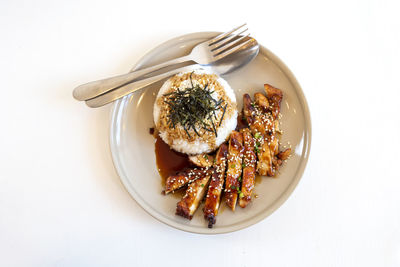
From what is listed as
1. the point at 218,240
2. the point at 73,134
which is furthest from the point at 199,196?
the point at 73,134

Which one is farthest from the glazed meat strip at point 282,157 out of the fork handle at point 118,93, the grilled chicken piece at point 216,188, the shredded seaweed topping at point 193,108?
the fork handle at point 118,93

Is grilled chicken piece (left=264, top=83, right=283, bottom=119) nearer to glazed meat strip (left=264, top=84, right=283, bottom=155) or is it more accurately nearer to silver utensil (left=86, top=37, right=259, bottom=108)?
glazed meat strip (left=264, top=84, right=283, bottom=155)

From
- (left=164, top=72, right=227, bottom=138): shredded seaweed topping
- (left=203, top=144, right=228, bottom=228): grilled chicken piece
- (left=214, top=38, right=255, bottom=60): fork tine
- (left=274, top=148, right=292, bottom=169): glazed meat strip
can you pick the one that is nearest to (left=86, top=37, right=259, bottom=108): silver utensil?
(left=214, top=38, right=255, bottom=60): fork tine

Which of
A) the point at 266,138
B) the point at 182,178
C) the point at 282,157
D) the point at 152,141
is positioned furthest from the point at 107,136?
the point at 282,157

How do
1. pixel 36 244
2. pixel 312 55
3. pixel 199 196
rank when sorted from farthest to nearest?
pixel 312 55 → pixel 36 244 → pixel 199 196

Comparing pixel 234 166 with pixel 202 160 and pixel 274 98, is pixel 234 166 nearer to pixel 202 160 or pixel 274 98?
pixel 202 160

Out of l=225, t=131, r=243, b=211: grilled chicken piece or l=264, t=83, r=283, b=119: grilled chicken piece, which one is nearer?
l=225, t=131, r=243, b=211: grilled chicken piece

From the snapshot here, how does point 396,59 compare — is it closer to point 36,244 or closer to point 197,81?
point 197,81
